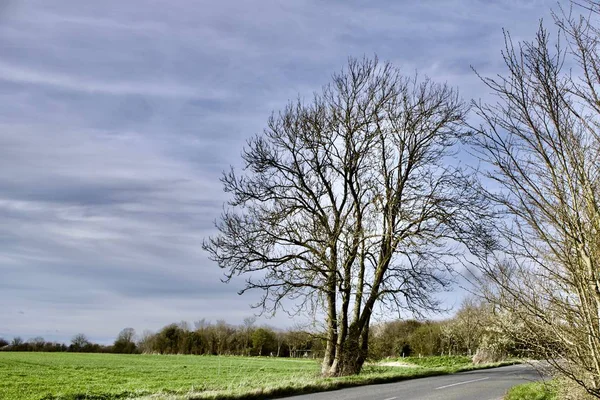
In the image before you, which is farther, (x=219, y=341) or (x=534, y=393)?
(x=219, y=341)

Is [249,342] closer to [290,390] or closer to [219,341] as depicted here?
[219,341]

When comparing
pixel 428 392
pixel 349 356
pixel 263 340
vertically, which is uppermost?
pixel 263 340

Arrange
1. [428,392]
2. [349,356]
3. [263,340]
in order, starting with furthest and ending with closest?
[263,340]
[349,356]
[428,392]

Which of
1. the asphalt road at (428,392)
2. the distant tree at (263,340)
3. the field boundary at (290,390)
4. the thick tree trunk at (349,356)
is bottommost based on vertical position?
the asphalt road at (428,392)

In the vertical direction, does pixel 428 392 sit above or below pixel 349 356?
below

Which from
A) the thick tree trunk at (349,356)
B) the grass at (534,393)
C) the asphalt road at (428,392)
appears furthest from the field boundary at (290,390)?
the grass at (534,393)

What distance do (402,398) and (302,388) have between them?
3014mm

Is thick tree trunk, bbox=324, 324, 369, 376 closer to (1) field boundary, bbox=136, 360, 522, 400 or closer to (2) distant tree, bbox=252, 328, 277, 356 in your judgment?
(1) field boundary, bbox=136, 360, 522, 400

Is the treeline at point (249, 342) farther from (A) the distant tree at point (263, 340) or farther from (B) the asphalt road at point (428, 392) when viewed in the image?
(B) the asphalt road at point (428, 392)

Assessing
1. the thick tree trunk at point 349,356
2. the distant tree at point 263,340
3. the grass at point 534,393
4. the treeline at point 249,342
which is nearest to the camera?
the grass at point 534,393

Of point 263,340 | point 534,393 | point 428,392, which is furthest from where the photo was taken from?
point 263,340

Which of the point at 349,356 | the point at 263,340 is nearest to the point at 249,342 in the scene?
the point at 263,340

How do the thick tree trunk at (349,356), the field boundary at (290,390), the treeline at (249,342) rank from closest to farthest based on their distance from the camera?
1. the field boundary at (290,390)
2. the thick tree trunk at (349,356)
3. the treeline at (249,342)

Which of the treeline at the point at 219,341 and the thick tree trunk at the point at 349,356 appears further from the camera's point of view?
the treeline at the point at 219,341
